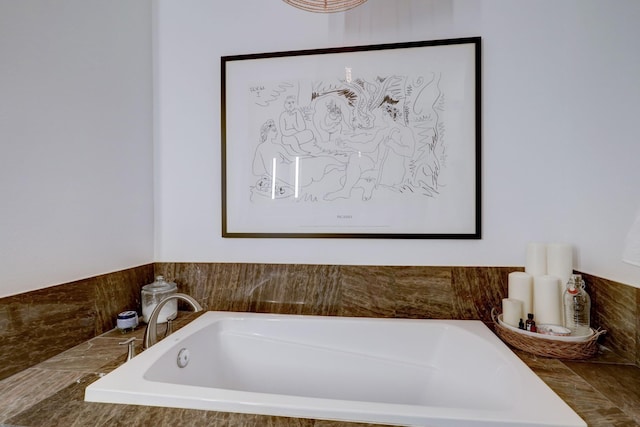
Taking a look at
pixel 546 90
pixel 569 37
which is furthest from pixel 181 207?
pixel 569 37

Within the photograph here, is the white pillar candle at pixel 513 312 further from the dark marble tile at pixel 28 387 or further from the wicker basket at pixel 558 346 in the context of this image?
the dark marble tile at pixel 28 387

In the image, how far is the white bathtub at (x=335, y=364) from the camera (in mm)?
934

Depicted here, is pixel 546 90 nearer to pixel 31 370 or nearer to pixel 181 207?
pixel 181 207

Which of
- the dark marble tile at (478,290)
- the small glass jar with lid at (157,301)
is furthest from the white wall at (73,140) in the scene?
the dark marble tile at (478,290)

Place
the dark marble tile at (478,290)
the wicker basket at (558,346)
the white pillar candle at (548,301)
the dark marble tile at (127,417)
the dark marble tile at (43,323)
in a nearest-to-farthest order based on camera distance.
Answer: the dark marble tile at (127,417)
the dark marble tile at (43,323)
the wicker basket at (558,346)
the white pillar candle at (548,301)
the dark marble tile at (478,290)

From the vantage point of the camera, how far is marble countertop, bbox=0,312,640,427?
0.73m

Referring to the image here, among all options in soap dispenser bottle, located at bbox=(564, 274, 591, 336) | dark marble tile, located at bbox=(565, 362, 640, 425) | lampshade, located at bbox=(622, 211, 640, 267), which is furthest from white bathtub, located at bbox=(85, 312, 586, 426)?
lampshade, located at bbox=(622, 211, 640, 267)

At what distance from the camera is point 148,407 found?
31.0 inches

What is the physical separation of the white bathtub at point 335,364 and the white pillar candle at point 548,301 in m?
0.20

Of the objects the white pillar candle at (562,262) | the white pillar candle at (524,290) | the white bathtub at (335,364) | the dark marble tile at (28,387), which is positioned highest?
the white pillar candle at (562,262)

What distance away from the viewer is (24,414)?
2.42 feet

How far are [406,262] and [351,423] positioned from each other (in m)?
0.82

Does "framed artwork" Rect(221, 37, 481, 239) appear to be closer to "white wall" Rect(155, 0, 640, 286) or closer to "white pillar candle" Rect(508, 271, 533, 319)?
"white wall" Rect(155, 0, 640, 286)

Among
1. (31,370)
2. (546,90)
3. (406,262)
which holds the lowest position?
(31,370)
